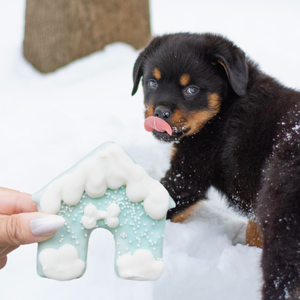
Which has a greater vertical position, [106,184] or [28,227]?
[106,184]

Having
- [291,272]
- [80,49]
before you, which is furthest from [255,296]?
[80,49]

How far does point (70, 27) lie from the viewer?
4.61 m

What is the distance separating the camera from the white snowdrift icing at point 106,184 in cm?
154

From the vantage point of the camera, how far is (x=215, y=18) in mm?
7543

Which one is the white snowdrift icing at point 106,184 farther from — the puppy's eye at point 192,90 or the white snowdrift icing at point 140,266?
the puppy's eye at point 192,90

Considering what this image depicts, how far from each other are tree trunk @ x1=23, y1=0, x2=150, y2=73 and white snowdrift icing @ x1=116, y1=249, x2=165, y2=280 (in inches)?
148

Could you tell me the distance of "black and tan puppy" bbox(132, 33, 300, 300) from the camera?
2059mm

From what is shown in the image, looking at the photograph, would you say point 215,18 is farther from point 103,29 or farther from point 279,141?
point 279,141

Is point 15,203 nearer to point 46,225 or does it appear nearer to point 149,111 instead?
point 46,225

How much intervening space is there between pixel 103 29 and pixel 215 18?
3.62 meters

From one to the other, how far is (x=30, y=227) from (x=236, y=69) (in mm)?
1566

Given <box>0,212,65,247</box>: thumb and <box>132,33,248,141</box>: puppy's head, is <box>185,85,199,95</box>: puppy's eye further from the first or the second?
<box>0,212,65,247</box>: thumb

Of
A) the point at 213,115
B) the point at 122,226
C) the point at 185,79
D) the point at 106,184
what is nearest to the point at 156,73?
the point at 185,79

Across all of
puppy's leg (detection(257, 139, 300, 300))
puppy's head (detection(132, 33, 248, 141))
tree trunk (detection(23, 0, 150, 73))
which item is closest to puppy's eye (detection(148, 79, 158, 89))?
Result: puppy's head (detection(132, 33, 248, 141))
